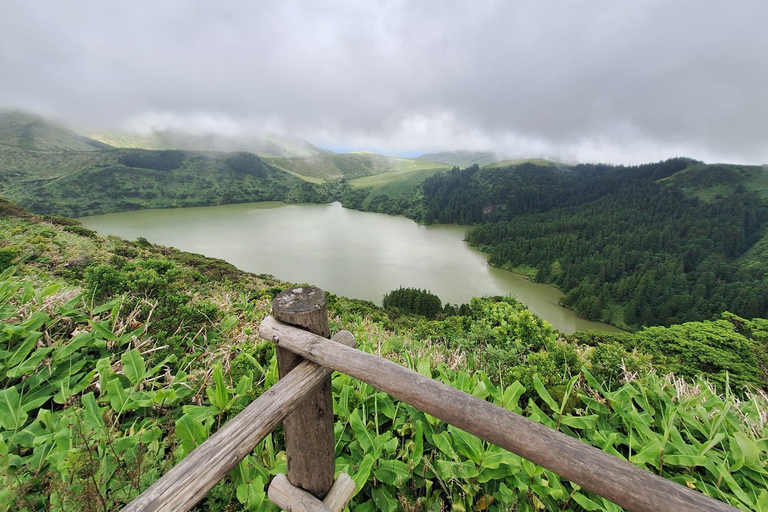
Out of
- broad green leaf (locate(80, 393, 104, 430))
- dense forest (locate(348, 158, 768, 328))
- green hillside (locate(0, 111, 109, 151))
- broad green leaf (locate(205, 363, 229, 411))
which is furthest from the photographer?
green hillside (locate(0, 111, 109, 151))

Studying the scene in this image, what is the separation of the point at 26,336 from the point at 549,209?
10266cm

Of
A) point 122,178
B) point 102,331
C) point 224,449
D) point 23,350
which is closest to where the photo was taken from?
point 224,449

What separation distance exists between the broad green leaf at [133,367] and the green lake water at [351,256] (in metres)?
21.3

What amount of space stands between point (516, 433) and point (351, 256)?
4109 cm

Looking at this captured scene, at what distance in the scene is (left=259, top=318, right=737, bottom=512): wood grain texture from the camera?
0.92 m

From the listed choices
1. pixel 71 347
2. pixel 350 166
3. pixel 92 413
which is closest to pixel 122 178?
pixel 350 166

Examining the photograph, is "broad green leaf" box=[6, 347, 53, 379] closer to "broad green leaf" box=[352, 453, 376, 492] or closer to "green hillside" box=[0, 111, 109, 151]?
"broad green leaf" box=[352, 453, 376, 492]

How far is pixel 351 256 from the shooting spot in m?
41.8

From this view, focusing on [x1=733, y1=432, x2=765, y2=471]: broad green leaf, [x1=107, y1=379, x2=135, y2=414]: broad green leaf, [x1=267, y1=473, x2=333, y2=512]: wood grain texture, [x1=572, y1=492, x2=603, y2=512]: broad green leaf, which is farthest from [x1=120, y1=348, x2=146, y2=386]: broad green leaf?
[x1=733, y1=432, x2=765, y2=471]: broad green leaf

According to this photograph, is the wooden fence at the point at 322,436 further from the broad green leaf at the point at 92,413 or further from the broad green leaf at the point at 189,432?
the broad green leaf at the point at 92,413

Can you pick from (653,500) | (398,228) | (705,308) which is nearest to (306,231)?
(398,228)

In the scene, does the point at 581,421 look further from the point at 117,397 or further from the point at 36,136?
the point at 36,136

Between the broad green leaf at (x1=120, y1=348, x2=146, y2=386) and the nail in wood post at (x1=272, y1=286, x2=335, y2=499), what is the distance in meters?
1.75

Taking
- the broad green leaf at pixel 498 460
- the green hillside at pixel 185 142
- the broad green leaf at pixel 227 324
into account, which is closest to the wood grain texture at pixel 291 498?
the broad green leaf at pixel 498 460
